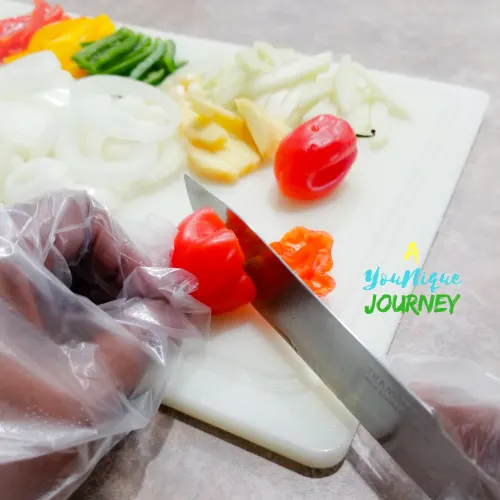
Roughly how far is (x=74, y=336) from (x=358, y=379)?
0.33 meters

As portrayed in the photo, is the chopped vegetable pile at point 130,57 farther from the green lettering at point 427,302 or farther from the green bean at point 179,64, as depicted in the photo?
the green lettering at point 427,302

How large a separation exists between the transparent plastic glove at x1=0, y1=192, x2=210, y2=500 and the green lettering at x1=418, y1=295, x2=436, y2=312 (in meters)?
0.34

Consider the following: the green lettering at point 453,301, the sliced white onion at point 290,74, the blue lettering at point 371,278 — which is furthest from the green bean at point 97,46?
the green lettering at point 453,301

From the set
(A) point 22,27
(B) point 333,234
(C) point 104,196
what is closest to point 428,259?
(B) point 333,234

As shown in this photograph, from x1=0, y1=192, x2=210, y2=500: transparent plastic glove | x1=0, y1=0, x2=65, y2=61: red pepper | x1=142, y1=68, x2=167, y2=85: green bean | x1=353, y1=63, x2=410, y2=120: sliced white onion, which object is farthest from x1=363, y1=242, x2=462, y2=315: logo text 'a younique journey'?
x1=0, y1=0, x2=65, y2=61: red pepper

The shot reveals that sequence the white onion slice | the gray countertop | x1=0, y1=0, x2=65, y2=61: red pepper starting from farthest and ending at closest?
1. x1=0, y1=0, x2=65, y2=61: red pepper
2. the white onion slice
3. the gray countertop

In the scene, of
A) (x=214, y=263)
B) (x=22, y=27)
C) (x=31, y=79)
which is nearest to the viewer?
(x=214, y=263)

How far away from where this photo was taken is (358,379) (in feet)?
2.32

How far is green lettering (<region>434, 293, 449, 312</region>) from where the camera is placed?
0.91 metres

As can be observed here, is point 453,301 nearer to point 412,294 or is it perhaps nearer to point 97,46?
point 412,294

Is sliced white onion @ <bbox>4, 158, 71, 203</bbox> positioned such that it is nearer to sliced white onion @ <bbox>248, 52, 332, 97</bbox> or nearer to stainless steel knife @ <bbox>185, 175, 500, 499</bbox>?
stainless steel knife @ <bbox>185, 175, 500, 499</bbox>

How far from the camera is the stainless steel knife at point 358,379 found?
0.63m

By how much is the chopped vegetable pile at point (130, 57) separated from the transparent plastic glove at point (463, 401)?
2.89 ft

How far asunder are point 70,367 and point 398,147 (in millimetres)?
772
